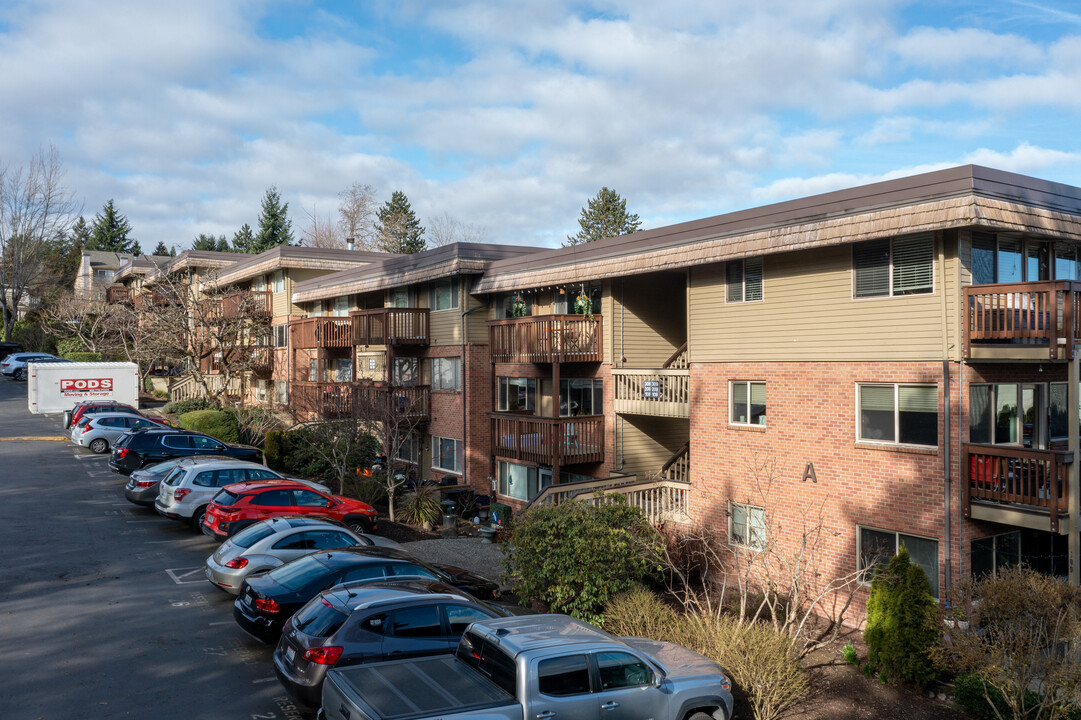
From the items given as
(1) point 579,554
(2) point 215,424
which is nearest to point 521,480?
(1) point 579,554

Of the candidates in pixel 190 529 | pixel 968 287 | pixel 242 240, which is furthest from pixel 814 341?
pixel 242 240

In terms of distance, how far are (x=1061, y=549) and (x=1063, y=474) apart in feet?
13.2

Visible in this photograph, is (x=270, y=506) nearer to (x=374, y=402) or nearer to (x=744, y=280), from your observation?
(x=374, y=402)

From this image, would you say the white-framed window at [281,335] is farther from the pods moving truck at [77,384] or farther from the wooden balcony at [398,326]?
the wooden balcony at [398,326]

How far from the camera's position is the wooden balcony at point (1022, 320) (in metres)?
12.7

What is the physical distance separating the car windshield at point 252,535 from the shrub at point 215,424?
19288 mm

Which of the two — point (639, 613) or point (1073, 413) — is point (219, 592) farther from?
point (1073, 413)

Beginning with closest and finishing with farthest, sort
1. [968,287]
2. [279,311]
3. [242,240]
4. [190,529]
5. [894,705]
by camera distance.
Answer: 1. [894,705]
2. [968,287]
3. [190,529]
4. [279,311]
5. [242,240]

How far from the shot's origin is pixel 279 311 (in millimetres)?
39531

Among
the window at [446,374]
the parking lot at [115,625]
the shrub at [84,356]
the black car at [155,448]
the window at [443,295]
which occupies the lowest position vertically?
the parking lot at [115,625]

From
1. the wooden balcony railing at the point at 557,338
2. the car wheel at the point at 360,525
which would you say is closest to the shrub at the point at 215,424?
the car wheel at the point at 360,525

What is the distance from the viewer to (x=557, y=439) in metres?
21.3

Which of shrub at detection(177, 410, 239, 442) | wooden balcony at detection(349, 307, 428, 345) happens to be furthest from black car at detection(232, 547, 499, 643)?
shrub at detection(177, 410, 239, 442)

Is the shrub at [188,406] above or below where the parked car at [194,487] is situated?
above
